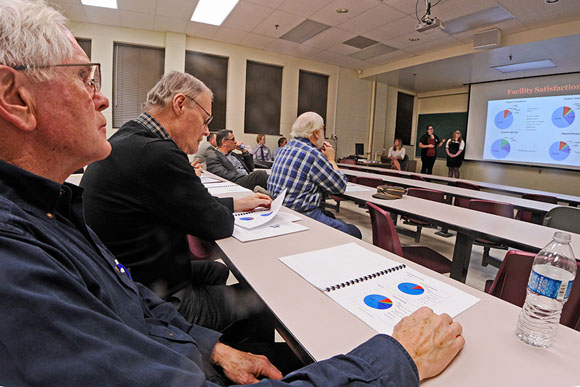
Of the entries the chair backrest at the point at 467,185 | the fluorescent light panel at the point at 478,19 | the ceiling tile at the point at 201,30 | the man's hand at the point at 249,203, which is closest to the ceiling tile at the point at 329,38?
the fluorescent light panel at the point at 478,19

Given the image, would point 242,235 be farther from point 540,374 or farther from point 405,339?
point 540,374

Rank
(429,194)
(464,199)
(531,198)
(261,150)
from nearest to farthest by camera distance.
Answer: (429,194)
(464,199)
(531,198)
(261,150)

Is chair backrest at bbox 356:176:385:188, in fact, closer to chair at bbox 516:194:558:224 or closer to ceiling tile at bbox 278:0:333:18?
chair at bbox 516:194:558:224

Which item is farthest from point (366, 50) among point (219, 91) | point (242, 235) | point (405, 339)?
point (405, 339)

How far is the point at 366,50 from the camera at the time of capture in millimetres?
7160

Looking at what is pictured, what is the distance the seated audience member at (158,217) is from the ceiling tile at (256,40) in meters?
6.34

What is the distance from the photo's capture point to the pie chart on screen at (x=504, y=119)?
311 inches

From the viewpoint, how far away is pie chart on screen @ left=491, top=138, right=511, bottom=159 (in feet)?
26.3

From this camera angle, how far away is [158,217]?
1.11 m

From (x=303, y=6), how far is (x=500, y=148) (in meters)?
6.37

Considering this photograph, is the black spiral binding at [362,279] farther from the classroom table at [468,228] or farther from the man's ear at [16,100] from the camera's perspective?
the classroom table at [468,228]

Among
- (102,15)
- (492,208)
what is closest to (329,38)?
(102,15)

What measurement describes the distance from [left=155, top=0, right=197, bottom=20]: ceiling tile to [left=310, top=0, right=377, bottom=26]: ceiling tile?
2.14 meters

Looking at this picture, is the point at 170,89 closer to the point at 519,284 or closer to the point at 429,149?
the point at 519,284
